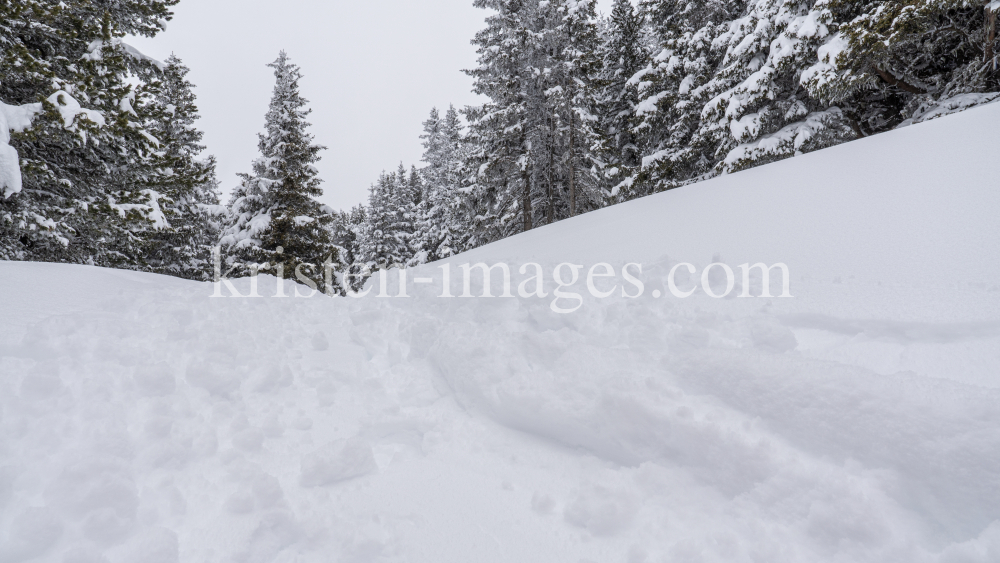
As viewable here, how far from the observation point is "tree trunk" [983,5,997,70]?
7402mm

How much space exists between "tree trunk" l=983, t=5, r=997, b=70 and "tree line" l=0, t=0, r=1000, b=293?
0.13 ft

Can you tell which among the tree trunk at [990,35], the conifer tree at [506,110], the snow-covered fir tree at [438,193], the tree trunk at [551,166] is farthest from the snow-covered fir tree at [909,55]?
the snow-covered fir tree at [438,193]

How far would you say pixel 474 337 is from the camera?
3.82 metres

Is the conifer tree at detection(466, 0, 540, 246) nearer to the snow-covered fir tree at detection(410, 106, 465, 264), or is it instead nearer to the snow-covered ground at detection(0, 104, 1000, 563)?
the snow-covered fir tree at detection(410, 106, 465, 264)

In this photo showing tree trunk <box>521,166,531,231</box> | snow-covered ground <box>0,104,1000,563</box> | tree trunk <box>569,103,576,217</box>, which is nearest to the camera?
snow-covered ground <box>0,104,1000,563</box>

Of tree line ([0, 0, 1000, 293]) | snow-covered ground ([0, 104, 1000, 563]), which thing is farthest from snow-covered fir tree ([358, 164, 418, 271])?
snow-covered ground ([0, 104, 1000, 563])

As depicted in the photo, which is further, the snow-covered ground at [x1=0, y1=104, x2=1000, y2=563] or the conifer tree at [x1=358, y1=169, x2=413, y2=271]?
the conifer tree at [x1=358, y1=169, x2=413, y2=271]

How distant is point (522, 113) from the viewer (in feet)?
44.9

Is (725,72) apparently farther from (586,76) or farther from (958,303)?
(958,303)

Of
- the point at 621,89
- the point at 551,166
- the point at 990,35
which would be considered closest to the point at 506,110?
the point at 551,166

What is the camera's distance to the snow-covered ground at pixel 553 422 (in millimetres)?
1970

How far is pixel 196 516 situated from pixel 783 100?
13.5 m

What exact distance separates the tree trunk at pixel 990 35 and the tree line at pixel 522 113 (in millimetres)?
40

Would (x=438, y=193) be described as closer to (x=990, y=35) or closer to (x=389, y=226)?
(x=389, y=226)
